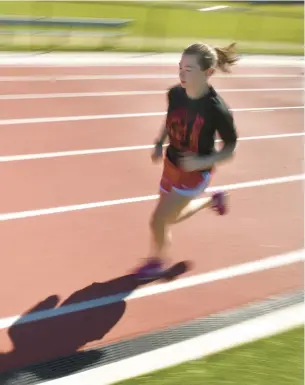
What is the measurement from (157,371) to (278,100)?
10.2 meters

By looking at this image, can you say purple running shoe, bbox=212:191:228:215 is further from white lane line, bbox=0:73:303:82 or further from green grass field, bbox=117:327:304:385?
white lane line, bbox=0:73:303:82

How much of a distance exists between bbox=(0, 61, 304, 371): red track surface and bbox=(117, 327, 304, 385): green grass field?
0.71 metres

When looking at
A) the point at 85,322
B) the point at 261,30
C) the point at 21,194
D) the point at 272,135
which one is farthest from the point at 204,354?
the point at 261,30

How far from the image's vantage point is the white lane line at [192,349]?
338 cm

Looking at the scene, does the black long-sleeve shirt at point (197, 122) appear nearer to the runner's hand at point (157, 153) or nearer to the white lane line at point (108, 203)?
the runner's hand at point (157, 153)

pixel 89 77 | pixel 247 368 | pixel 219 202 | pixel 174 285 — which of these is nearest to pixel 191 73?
pixel 219 202

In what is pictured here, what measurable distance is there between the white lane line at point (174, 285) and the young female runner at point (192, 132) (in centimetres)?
42

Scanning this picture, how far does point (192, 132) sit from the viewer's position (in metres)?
4.15

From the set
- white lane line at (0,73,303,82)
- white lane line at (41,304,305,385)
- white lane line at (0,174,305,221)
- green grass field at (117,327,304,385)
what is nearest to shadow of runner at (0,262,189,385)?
white lane line at (41,304,305,385)

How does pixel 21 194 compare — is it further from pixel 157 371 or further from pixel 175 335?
pixel 157 371

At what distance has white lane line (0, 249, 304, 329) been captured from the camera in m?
4.18

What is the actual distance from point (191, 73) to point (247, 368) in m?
2.06

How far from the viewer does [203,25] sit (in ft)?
79.2

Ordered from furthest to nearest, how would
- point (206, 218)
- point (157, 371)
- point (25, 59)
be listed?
1. point (25, 59)
2. point (206, 218)
3. point (157, 371)
